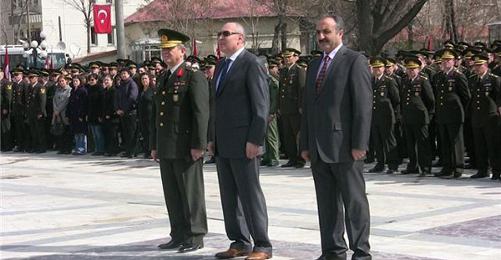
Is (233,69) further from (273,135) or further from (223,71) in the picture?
(273,135)

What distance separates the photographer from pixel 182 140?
8.25 meters

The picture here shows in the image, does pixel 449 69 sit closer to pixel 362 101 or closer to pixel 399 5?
pixel 362 101

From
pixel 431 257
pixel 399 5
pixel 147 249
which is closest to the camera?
pixel 431 257

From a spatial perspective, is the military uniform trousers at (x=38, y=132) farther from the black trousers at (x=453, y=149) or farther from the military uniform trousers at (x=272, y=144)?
the black trousers at (x=453, y=149)

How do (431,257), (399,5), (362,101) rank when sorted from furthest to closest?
(399,5), (431,257), (362,101)

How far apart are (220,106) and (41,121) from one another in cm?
1471

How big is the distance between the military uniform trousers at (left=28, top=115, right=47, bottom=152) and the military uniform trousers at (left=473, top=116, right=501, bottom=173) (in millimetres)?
11594

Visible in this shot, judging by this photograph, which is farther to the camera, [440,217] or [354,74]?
[440,217]

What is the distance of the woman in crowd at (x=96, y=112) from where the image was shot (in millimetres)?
19984

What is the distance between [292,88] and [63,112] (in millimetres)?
7073

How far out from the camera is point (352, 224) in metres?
7.16

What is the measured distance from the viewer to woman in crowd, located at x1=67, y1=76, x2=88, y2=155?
20.3 metres

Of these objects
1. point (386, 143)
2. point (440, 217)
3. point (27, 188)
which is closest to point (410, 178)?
point (386, 143)

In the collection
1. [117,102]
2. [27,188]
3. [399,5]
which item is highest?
[399,5]
